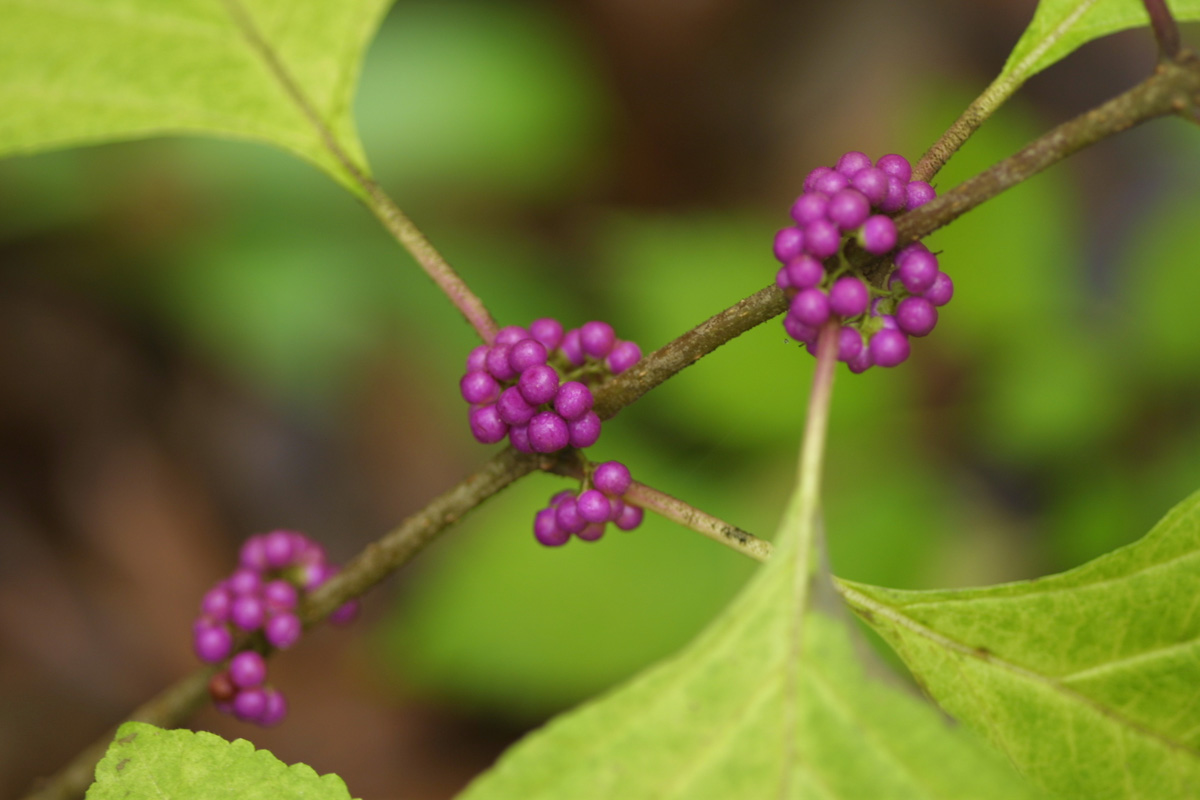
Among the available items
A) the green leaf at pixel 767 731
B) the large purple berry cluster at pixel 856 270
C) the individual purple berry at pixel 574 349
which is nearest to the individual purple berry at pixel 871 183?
the large purple berry cluster at pixel 856 270

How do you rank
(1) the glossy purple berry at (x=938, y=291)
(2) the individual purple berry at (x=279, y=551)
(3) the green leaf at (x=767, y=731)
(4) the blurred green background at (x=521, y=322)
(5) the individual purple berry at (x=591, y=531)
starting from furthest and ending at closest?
1. (4) the blurred green background at (x=521, y=322)
2. (2) the individual purple berry at (x=279, y=551)
3. (5) the individual purple berry at (x=591, y=531)
4. (1) the glossy purple berry at (x=938, y=291)
5. (3) the green leaf at (x=767, y=731)

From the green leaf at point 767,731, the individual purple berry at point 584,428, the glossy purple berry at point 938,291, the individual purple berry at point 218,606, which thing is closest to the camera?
the green leaf at point 767,731

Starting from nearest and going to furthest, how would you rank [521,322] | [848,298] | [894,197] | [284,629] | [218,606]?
1. [848,298]
2. [894,197]
3. [284,629]
4. [218,606]
5. [521,322]

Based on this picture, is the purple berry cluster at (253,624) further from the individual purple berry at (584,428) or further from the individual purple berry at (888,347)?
the individual purple berry at (888,347)

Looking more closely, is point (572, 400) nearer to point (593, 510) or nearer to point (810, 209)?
point (593, 510)

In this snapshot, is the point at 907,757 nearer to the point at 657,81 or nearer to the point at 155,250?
the point at 155,250

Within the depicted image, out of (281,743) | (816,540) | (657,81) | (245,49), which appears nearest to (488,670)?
(281,743)

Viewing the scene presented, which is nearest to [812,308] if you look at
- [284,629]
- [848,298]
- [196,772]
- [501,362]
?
[848,298]
